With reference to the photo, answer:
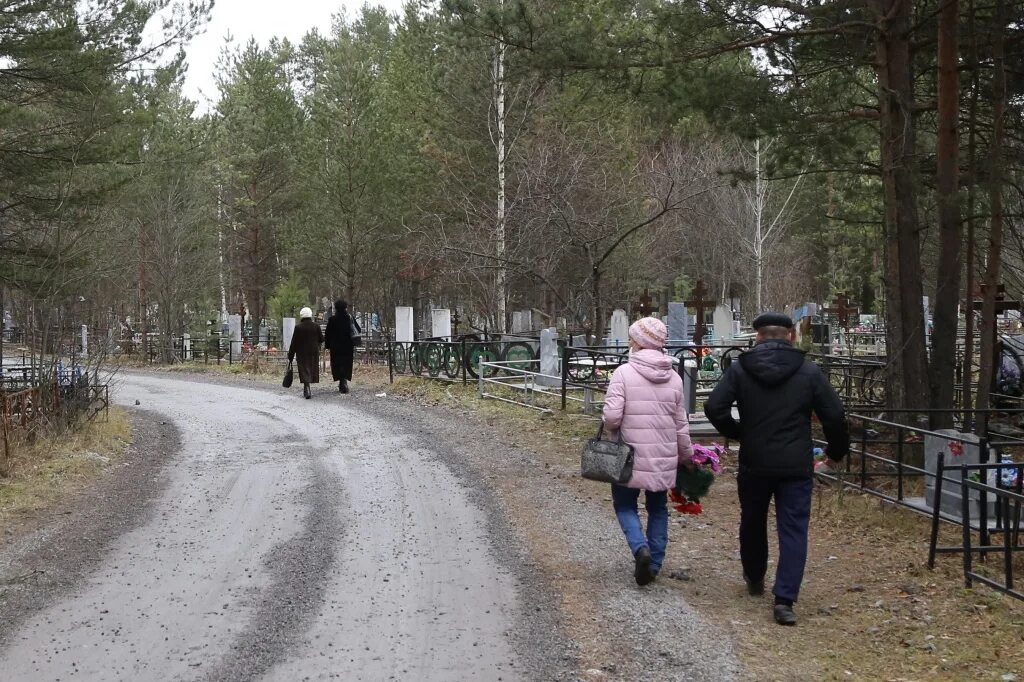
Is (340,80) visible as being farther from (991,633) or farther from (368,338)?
(991,633)

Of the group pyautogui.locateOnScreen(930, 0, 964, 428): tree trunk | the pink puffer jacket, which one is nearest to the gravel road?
the pink puffer jacket

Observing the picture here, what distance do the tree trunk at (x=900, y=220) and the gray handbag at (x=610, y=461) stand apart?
5.85 m

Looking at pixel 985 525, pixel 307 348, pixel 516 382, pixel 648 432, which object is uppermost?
pixel 307 348

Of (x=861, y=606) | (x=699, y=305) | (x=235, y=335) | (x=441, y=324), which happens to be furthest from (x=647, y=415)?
(x=235, y=335)

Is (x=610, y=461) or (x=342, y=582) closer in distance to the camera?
(x=610, y=461)

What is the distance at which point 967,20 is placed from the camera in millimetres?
11875

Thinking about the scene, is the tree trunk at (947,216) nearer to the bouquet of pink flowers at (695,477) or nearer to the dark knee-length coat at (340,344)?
the bouquet of pink flowers at (695,477)

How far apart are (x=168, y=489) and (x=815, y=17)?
867cm

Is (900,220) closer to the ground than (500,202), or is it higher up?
closer to the ground

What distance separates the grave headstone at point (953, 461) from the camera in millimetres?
7910

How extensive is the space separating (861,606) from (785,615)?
2.28ft

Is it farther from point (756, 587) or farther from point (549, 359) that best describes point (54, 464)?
point (549, 359)

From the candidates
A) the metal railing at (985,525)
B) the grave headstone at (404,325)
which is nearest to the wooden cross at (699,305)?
the grave headstone at (404,325)

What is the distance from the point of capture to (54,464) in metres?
11.8
